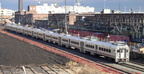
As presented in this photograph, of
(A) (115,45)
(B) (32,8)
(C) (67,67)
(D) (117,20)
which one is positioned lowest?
(C) (67,67)

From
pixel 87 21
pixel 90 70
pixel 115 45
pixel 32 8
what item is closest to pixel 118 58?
pixel 115 45

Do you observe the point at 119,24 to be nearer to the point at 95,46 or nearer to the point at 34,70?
the point at 95,46

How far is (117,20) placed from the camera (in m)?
52.4

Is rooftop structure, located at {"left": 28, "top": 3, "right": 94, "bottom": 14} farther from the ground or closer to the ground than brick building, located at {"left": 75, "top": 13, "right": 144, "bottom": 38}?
farther from the ground

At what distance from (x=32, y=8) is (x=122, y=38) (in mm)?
102456

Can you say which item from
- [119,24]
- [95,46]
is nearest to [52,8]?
[119,24]

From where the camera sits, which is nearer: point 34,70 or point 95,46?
point 34,70

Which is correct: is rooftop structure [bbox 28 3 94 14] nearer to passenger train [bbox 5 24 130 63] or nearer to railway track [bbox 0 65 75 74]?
passenger train [bbox 5 24 130 63]

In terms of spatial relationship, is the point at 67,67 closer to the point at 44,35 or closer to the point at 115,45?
the point at 115,45

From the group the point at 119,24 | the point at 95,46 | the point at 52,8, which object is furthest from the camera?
the point at 52,8

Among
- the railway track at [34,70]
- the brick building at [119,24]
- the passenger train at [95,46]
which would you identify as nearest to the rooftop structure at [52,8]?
the brick building at [119,24]

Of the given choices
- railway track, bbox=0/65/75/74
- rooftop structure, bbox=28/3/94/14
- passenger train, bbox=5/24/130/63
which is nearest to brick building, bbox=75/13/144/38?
passenger train, bbox=5/24/130/63

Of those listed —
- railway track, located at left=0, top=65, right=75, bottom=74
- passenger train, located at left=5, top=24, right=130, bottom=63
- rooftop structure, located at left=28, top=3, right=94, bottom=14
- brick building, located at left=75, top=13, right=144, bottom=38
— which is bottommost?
railway track, located at left=0, top=65, right=75, bottom=74

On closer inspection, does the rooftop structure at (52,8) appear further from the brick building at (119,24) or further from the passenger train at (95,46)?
the passenger train at (95,46)
